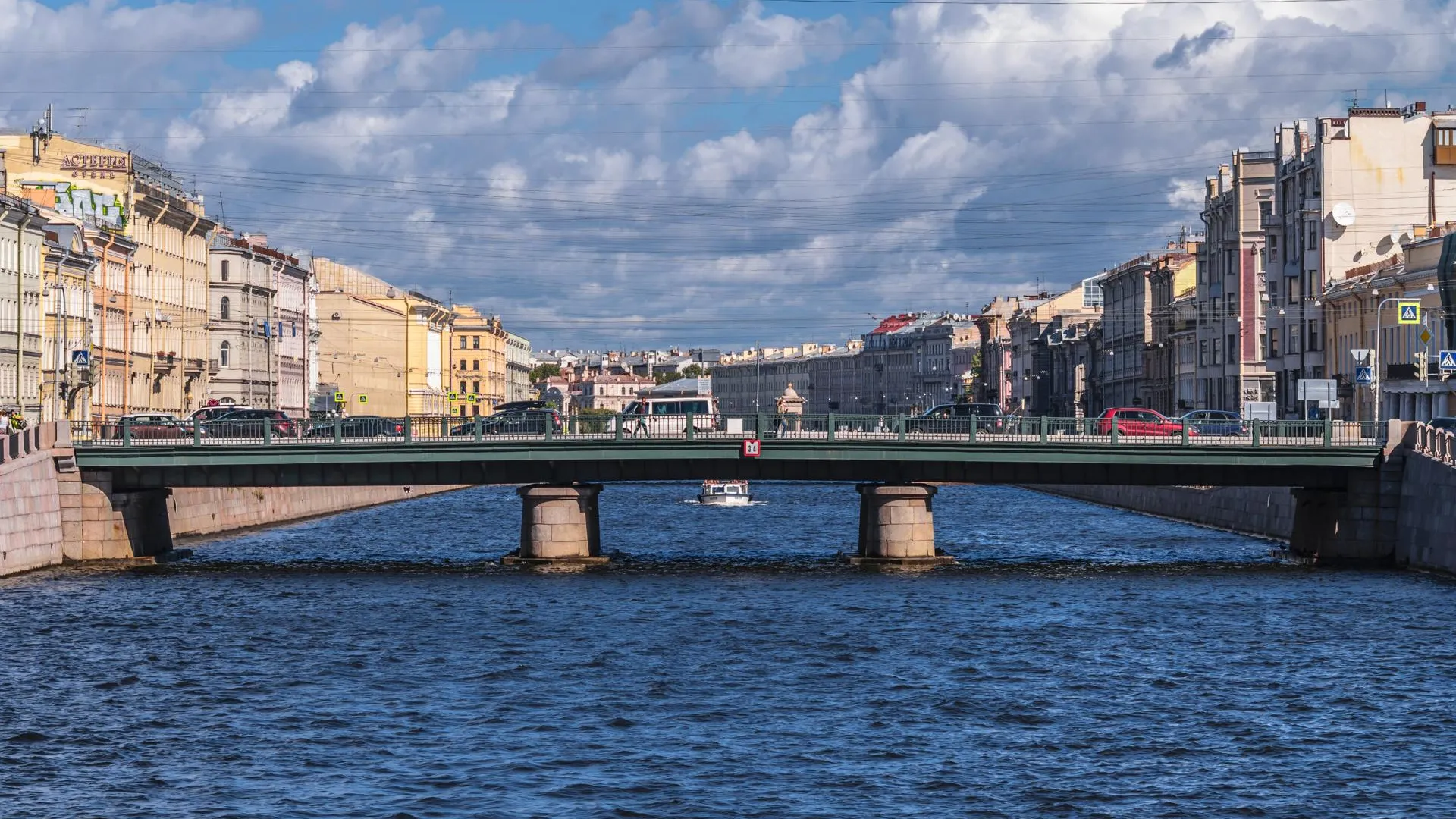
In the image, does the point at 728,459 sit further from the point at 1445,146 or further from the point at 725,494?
the point at 725,494

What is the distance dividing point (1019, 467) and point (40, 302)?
167 feet

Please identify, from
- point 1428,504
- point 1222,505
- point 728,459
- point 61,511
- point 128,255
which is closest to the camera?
point 1428,504

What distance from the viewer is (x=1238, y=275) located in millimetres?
120125

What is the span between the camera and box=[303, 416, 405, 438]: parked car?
65.2 metres

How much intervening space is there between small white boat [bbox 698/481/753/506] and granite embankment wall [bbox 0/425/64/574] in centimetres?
5805

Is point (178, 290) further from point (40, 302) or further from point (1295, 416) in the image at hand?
point (1295, 416)

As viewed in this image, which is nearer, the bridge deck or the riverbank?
the bridge deck

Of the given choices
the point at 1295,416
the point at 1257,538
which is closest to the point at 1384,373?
the point at 1295,416

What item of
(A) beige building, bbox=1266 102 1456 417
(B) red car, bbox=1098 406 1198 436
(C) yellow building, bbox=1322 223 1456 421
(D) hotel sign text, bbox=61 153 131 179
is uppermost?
(D) hotel sign text, bbox=61 153 131 179

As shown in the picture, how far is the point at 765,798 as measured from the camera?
31078mm

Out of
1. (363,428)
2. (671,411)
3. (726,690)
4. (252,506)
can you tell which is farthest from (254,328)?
(726,690)

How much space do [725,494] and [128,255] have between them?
31.9m

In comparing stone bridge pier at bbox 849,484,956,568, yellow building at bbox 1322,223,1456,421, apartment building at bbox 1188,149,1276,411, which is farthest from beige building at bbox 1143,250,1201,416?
stone bridge pier at bbox 849,484,956,568

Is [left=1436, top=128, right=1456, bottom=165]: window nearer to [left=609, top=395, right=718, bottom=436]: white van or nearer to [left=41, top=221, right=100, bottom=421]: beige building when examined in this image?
[left=609, top=395, right=718, bottom=436]: white van
